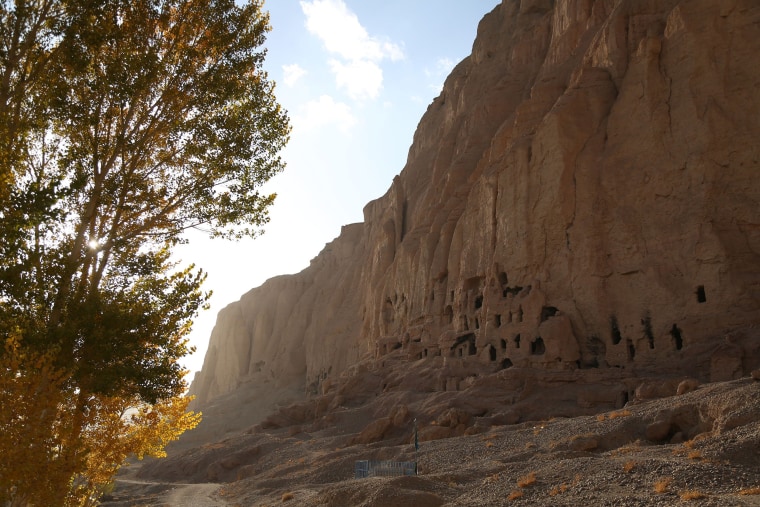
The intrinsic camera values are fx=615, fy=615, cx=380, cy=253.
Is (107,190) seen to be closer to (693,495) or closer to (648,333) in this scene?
(693,495)

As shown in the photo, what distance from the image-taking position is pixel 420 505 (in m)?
16.8

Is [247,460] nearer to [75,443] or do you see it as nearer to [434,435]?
[434,435]

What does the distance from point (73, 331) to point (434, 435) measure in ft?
70.7

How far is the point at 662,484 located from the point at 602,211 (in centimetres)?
2352

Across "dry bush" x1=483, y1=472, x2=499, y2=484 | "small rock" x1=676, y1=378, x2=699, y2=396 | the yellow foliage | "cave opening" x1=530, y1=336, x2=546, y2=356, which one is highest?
"cave opening" x1=530, y1=336, x2=546, y2=356

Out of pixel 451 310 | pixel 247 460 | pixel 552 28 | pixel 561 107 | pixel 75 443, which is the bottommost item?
pixel 247 460

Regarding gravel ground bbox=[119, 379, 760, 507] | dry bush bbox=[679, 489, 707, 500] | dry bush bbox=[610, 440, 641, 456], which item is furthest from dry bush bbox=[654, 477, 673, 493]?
dry bush bbox=[610, 440, 641, 456]

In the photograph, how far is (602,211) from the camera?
116 ft

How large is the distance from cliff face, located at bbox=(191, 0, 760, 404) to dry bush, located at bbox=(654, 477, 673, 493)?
14.1m

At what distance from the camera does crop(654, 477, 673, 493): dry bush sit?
14047 mm

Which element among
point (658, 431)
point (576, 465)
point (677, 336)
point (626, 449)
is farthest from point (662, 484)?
point (677, 336)

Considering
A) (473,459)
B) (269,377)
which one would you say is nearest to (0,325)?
(473,459)

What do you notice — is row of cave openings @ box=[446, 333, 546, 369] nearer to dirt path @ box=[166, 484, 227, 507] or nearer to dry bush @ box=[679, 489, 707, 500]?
dirt path @ box=[166, 484, 227, 507]

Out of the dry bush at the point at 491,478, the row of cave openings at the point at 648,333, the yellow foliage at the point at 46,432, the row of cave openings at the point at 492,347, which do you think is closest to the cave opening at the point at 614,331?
the row of cave openings at the point at 648,333
